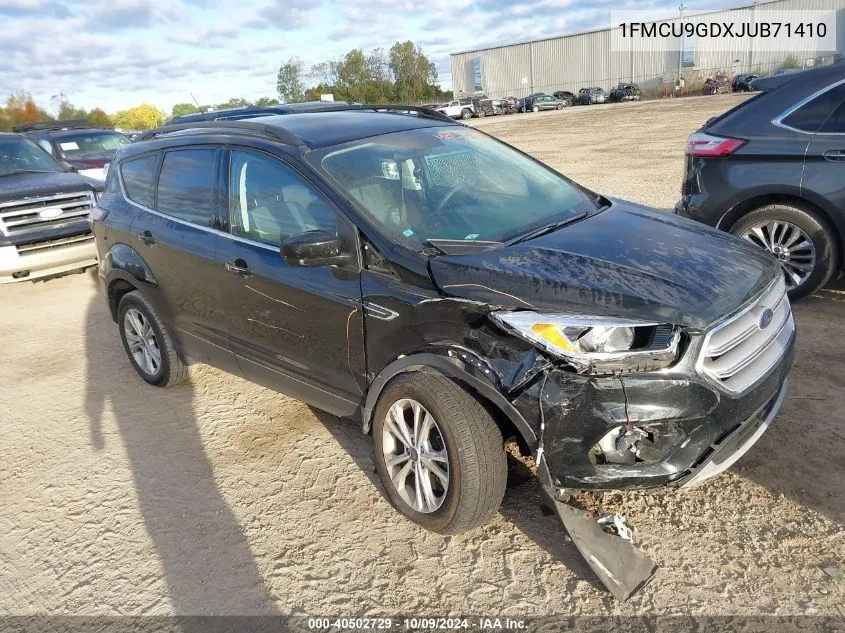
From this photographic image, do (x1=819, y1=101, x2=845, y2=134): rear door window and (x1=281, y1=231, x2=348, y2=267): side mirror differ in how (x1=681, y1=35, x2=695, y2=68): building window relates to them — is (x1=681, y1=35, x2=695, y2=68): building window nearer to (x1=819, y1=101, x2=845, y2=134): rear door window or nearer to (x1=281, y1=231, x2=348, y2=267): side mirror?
(x1=819, y1=101, x2=845, y2=134): rear door window

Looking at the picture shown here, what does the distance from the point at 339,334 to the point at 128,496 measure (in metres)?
1.51

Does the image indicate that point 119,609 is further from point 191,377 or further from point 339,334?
point 191,377

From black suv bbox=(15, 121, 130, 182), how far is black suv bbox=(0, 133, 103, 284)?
3.14 meters

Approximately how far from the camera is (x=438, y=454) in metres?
2.83

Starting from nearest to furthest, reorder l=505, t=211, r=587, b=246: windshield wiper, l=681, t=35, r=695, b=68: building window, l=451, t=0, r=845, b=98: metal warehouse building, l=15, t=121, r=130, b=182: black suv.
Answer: l=505, t=211, r=587, b=246: windshield wiper → l=15, t=121, r=130, b=182: black suv → l=451, t=0, r=845, b=98: metal warehouse building → l=681, t=35, r=695, b=68: building window

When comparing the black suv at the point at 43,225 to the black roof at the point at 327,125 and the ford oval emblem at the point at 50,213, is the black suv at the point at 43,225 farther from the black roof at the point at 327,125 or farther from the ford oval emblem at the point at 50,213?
the black roof at the point at 327,125

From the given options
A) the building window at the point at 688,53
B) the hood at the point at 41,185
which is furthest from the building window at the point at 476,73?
the hood at the point at 41,185

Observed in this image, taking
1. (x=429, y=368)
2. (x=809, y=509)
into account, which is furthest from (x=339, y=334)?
(x=809, y=509)

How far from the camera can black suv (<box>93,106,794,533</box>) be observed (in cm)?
247

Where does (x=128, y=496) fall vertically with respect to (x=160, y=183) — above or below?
below

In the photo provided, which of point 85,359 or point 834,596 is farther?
point 85,359

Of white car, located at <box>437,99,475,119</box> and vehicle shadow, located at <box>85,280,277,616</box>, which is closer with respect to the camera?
vehicle shadow, located at <box>85,280,277,616</box>

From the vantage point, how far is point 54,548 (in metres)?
3.16

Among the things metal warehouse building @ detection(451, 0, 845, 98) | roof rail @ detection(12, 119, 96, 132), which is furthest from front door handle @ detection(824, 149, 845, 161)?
metal warehouse building @ detection(451, 0, 845, 98)
